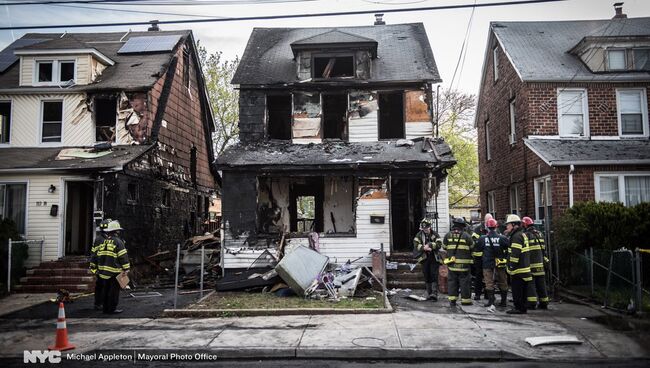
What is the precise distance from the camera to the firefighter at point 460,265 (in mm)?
9570

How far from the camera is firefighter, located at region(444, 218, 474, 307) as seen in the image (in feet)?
31.4

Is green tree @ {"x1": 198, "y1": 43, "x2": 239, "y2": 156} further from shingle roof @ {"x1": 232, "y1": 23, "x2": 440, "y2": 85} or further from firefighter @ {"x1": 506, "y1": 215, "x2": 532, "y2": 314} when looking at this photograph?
firefighter @ {"x1": 506, "y1": 215, "x2": 532, "y2": 314}

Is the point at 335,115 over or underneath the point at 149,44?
underneath

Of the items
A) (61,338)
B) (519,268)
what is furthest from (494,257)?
(61,338)

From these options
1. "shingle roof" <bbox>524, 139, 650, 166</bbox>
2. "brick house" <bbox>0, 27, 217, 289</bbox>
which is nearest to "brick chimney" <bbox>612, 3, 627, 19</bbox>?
"shingle roof" <bbox>524, 139, 650, 166</bbox>

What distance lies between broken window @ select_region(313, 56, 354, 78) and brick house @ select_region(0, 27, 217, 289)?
232 inches

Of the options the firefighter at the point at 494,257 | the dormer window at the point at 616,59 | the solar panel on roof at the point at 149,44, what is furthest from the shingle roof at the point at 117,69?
the dormer window at the point at 616,59

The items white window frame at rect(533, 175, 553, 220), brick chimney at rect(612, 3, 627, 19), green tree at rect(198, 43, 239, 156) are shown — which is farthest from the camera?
green tree at rect(198, 43, 239, 156)

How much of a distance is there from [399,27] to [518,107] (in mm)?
6045

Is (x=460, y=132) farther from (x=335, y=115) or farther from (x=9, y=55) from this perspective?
(x=9, y=55)

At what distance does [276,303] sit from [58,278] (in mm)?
7228

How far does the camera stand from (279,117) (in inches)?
673

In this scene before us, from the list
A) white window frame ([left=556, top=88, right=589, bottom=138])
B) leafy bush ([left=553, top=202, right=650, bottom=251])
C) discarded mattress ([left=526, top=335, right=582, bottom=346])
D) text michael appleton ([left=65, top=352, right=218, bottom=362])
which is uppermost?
white window frame ([left=556, top=88, right=589, bottom=138])

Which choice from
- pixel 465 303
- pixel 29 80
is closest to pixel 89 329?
pixel 465 303
